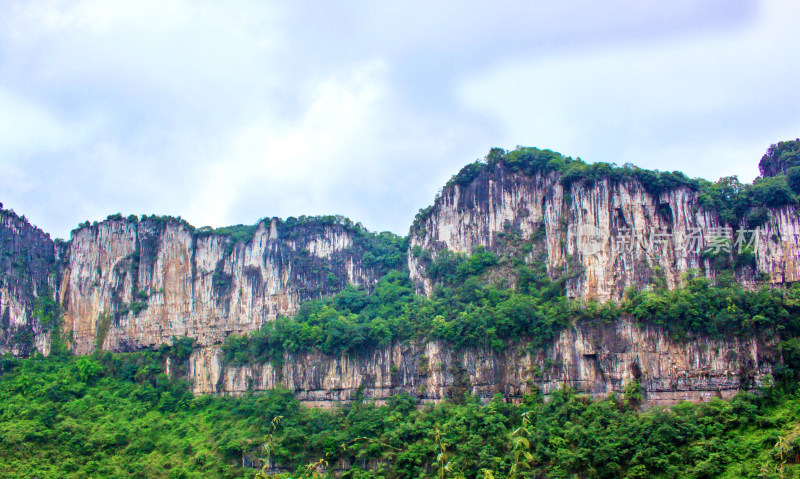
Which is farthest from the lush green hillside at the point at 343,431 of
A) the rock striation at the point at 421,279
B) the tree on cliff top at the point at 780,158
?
the tree on cliff top at the point at 780,158

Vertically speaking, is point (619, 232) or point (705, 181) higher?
point (705, 181)

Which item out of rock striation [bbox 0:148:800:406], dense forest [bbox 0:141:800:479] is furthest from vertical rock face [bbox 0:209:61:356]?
dense forest [bbox 0:141:800:479]

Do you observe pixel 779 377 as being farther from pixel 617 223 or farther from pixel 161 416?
pixel 161 416

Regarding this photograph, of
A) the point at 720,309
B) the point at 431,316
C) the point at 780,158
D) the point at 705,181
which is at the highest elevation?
the point at 780,158

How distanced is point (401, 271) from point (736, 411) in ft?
85.3

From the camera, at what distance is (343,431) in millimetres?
41125

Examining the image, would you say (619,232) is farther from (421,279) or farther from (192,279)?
(192,279)

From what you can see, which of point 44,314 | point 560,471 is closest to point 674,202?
point 560,471

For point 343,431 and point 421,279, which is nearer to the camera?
point 343,431

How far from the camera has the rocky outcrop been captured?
36.4 m

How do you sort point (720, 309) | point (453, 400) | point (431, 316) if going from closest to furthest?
point (720, 309)
point (453, 400)
point (431, 316)

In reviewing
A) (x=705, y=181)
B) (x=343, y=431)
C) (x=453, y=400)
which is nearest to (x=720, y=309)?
(x=705, y=181)

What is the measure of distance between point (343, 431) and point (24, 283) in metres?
31.1

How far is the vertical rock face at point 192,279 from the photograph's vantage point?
177 feet
